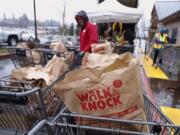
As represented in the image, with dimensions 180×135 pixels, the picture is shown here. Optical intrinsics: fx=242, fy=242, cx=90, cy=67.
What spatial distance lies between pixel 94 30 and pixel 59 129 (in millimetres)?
2613

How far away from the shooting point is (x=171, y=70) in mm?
9227

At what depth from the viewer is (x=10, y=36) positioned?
789 inches

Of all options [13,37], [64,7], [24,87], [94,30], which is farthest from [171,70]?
[64,7]

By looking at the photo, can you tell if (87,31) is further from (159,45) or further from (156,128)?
(159,45)

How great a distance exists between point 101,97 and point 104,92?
0.04 m

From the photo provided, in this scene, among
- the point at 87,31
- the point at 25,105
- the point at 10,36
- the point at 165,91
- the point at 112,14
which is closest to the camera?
the point at 25,105

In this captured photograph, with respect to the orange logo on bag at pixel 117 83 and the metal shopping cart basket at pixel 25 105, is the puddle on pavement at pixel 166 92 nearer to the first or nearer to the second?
the metal shopping cart basket at pixel 25 105

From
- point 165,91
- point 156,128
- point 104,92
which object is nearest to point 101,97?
point 104,92

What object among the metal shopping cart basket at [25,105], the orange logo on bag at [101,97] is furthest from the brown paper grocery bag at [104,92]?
the metal shopping cart basket at [25,105]

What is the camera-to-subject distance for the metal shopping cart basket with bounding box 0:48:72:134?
1.63 m

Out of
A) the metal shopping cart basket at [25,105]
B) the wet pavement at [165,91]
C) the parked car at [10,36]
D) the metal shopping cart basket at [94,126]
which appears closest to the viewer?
the metal shopping cart basket at [94,126]

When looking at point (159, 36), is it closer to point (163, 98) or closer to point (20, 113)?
point (163, 98)

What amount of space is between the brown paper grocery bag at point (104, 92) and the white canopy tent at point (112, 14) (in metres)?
7.87

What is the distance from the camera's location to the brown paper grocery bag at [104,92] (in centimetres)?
141
